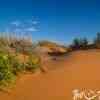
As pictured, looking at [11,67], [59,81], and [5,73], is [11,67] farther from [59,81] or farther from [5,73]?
[59,81]

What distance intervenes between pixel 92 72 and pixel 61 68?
0.83 m

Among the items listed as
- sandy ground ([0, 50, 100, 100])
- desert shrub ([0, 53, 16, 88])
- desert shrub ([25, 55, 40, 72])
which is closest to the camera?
sandy ground ([0, 50, 100, 100])

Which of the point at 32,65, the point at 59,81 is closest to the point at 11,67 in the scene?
the point at 32,65

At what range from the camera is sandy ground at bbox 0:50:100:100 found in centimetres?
525

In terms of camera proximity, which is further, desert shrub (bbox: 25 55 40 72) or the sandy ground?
desert shrub (bbox: 25 55 40 72)

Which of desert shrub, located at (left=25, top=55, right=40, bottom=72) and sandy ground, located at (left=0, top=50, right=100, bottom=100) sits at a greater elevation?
desert shrub, located at (left=25, top=55, right=40, bottom=72)

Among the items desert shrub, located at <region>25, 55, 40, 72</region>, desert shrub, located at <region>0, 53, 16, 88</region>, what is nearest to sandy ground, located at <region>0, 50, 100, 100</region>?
desert shrub, located at <region>0, 53, 16, 88</region>

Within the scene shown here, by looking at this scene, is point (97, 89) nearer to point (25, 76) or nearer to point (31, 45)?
point (25, 76)

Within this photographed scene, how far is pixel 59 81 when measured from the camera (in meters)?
6.07

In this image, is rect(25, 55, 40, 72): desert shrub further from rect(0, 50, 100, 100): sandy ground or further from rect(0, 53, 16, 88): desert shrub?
rect(0, 53, 16, 88): desert shrub

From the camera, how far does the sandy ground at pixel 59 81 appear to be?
525 cm

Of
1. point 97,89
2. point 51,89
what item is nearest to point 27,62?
point 51,89

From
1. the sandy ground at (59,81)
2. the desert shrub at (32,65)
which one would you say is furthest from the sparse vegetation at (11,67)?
the sandy ground at (59,81)

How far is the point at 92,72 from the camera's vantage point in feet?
22.3
